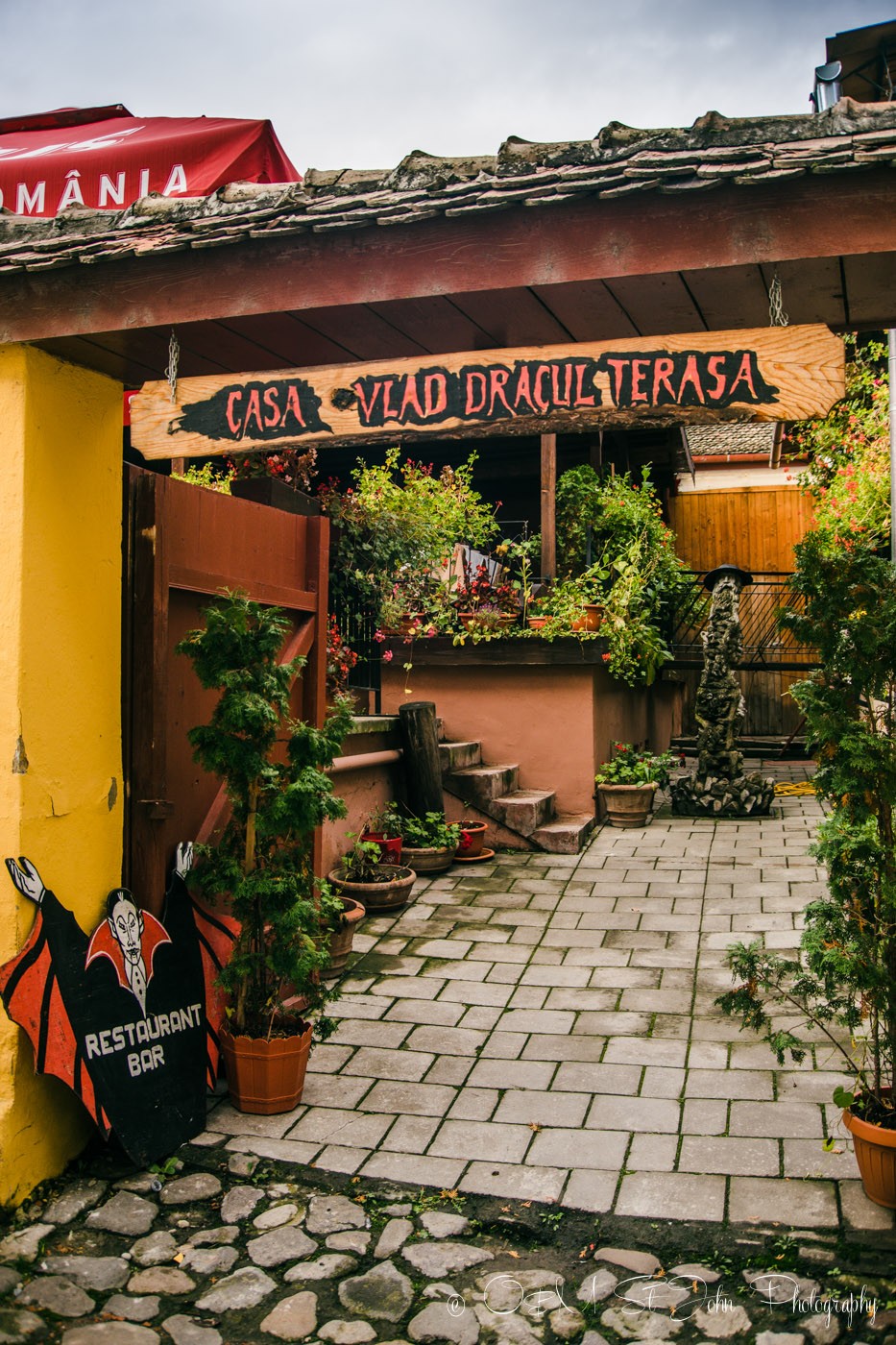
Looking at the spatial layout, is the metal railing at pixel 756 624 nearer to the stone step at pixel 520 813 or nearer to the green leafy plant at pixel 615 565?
the green leafy plant at pixel 615 565

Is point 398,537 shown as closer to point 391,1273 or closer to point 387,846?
point 387,846

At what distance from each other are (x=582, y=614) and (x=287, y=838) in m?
5.21

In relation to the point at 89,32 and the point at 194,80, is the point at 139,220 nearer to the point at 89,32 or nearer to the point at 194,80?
the point at 89,32

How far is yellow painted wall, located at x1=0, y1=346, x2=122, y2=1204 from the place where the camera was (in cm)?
340

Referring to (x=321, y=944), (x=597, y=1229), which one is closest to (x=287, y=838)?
(x=321, y=944)

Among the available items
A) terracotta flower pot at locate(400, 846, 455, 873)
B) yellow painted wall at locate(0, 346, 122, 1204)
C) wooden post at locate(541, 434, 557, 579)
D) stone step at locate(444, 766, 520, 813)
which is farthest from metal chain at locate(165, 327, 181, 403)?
wooden post at locate(541, 434, 557, 579)

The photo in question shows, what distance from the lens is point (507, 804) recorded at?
8.14 m

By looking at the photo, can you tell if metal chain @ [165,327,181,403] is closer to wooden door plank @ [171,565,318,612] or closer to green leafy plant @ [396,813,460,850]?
wooden door plank @ [171,565,318,612]

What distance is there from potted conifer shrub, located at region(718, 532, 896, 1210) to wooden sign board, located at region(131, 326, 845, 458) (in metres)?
0.63

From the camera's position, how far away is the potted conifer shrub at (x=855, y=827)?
126 inches

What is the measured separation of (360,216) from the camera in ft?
10.6

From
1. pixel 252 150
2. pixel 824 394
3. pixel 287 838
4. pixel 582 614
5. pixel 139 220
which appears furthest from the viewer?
pixel 582 614

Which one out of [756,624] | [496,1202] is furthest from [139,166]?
[756,624]

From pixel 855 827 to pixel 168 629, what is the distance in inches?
105
